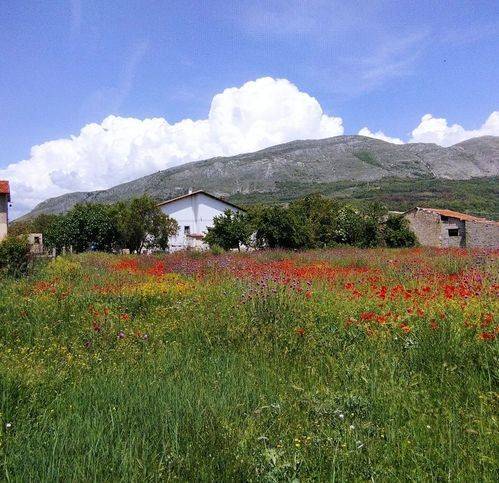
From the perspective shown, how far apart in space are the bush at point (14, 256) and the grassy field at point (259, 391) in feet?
26.7

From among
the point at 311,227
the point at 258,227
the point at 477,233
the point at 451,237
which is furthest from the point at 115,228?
the point at 477,233

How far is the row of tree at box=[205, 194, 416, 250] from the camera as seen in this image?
30047 millimetres

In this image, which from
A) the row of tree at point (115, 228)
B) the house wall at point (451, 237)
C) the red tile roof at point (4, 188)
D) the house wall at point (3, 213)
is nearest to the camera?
the red tile roof at point (4, 188)

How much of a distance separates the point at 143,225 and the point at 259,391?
34.3 meters

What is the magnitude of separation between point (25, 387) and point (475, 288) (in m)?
6.45

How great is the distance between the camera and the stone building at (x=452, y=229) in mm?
39250

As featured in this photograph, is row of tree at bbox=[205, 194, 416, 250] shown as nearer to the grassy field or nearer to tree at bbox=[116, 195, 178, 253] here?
tree at bbox=[116, 195, 178, 253]

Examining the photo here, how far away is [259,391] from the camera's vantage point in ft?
12.3

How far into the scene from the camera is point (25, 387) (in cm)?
380

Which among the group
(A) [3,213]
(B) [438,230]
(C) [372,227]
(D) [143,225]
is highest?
(A) [3,213]

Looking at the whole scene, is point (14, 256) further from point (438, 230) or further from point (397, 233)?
point (438, 230)

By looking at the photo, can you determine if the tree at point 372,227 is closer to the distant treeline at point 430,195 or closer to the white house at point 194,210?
the white house at point 194,210

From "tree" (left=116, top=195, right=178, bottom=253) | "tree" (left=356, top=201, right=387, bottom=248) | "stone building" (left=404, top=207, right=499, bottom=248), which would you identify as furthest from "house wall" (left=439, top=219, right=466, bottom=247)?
"tree" (left=116, top=195, right=178, bottom=253)

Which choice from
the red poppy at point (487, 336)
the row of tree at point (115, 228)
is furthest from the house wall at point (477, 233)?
the red poppy at point (487, 336)
